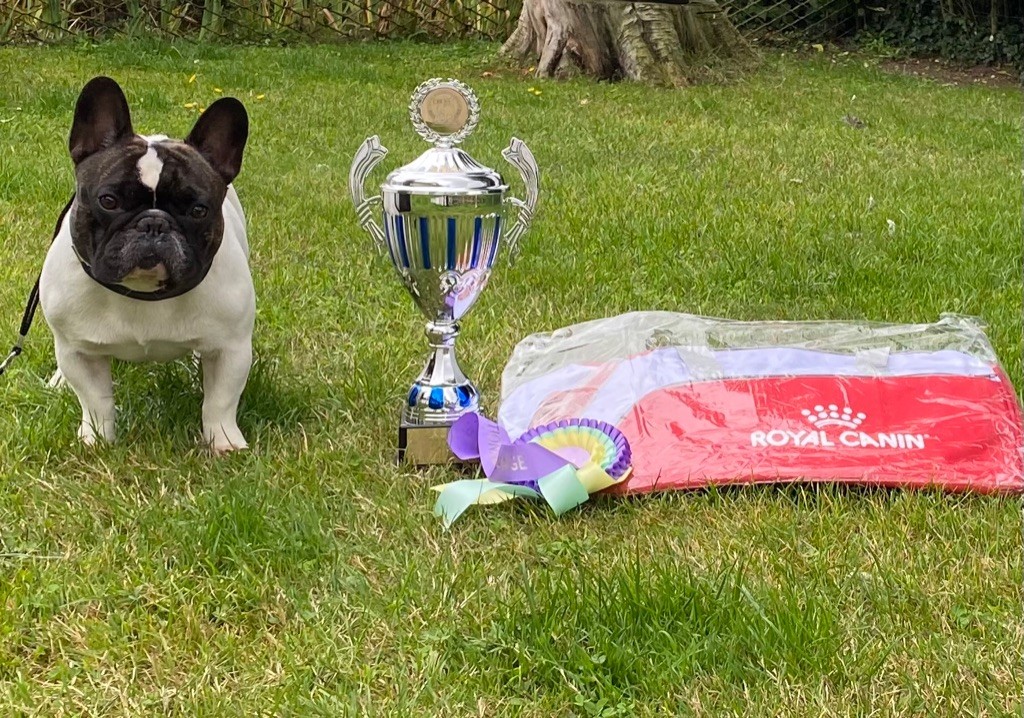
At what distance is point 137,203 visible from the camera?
7.38 ft

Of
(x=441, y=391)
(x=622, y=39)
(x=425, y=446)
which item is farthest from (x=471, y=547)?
(x=622, y=39)

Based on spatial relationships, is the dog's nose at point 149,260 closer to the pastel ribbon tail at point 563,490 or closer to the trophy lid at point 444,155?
the trophy lid at point 444,155

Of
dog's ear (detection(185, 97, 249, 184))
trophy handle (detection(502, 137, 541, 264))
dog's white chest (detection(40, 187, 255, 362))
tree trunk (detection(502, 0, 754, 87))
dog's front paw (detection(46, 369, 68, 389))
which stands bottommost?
tree trunk (detection(502, 0, 754, 87))

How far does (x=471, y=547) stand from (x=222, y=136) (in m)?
1.04

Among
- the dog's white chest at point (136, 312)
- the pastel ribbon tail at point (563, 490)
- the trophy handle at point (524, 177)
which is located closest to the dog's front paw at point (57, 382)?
the dog's white chest at point (136, 312)

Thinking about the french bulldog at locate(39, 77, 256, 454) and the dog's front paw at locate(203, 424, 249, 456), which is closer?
the french bulldog at locate(39, 77, 256, 454)

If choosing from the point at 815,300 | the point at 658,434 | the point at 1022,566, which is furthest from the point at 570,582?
the point at 815,300

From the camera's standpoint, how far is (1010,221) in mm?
4738

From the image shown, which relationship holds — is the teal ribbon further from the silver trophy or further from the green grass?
the silver trophy

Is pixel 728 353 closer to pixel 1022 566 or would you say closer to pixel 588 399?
pixel 588 399

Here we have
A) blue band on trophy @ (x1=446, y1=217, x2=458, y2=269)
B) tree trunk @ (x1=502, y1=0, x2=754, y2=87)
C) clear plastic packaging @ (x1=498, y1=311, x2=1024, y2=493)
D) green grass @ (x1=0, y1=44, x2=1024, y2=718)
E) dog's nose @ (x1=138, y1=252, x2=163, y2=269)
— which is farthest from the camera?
tree trunk @ (x1=502, y1=0, x2=754, y2=87)

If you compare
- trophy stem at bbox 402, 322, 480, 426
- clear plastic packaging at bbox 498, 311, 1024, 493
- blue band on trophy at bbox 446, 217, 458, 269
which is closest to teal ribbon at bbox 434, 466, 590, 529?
clear plastic packaging at bbox 498, 311, 1024, 493

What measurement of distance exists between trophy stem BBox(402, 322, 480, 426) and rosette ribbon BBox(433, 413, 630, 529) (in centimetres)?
9

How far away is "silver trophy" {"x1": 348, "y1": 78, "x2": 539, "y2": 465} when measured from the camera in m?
2.48
